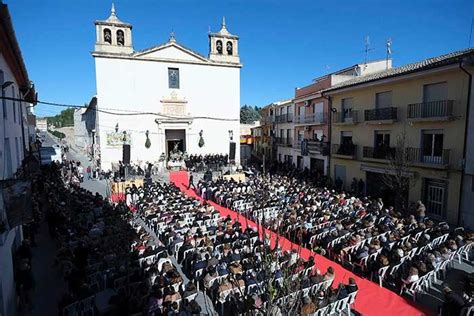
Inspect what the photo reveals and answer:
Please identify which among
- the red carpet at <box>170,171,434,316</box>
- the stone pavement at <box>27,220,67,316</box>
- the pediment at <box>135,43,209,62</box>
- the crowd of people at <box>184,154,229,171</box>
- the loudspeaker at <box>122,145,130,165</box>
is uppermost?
the pediment at <box>135,43,209,62</box>

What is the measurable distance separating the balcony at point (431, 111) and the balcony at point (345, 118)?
13.8ft

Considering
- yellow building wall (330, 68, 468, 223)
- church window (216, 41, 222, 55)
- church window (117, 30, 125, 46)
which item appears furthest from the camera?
church window (216, 41, 222, 55)

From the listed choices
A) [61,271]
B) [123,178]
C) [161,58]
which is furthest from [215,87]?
[61,271]

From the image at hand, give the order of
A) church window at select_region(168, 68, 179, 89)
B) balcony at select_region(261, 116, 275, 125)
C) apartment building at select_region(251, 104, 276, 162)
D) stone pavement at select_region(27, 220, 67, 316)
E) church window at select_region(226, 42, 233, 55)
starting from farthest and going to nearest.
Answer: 1. apartment building at select_region(251, 104, 276, 162)
2. balcony at select_region(261, 116, 275, 125)
3. church window at select_region(226, 42, 233, 55)
4. church window at select_region(168, 68, 179, 89)
5. stone pavement at select_region(27, 220, 67, 316)

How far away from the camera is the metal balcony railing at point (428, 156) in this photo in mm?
14258

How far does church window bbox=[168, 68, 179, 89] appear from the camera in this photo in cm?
2988

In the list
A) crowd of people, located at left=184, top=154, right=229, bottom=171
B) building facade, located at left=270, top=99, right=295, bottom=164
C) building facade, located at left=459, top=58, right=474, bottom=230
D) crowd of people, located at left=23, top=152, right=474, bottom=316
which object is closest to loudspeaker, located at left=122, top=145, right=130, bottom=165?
crowd of people, located at left=184, top=154, right=229, bottom=171

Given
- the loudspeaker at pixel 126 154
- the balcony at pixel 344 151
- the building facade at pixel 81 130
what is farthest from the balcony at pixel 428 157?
the building facade at pixel 81 130

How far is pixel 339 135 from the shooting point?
22625 mm

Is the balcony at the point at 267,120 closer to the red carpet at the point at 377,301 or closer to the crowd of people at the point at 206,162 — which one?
the crowd of people at the point at 206,162

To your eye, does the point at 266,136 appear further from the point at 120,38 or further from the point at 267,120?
the point at 120,38

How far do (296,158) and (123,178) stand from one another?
1774 centimetres

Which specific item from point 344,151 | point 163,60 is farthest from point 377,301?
point 163,60

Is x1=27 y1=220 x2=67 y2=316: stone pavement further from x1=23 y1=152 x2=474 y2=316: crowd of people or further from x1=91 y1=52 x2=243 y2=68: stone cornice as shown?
x1=91 y1=52 x2=243 y2=68: stone cornice
